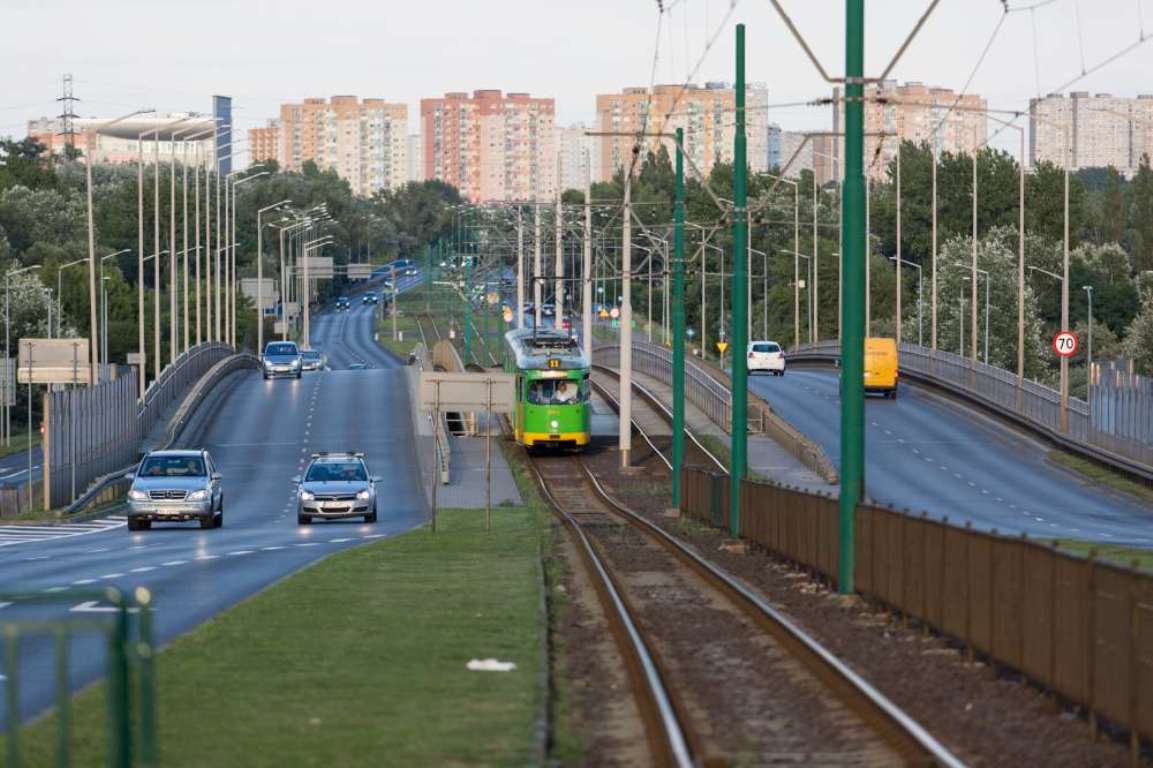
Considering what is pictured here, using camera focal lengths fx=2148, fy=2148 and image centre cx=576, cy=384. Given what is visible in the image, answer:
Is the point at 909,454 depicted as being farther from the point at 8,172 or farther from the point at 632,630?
the point at 8,172

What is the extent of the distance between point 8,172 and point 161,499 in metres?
150

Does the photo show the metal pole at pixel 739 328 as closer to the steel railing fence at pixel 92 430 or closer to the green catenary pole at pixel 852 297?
the green catenary pole at pixel 852 297

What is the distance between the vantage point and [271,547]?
39.8 m

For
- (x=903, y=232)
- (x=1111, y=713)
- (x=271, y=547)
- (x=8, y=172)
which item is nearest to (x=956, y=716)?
(x=1111, y=713)

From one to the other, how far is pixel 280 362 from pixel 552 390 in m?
39.0

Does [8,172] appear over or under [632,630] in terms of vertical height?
over

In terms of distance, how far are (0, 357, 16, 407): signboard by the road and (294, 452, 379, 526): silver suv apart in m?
45.5

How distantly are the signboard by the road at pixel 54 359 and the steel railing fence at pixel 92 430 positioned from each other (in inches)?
63.8

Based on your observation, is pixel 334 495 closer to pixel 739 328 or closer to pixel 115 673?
pixel 739 328

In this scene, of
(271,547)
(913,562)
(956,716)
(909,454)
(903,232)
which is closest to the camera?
(956,716)

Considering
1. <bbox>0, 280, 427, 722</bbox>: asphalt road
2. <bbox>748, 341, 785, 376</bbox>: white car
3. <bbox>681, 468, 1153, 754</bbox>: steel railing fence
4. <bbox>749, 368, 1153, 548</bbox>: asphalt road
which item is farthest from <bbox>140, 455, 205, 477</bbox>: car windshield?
<bbox>748, 341, 785, 376</bbox>: white car

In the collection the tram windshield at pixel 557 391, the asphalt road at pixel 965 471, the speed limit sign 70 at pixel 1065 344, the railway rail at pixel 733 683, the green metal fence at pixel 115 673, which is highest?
the speed limit sign 70 at pixel 1065 344

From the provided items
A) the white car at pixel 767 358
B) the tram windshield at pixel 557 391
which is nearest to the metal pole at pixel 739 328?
the tram windshield at pixel 557 391

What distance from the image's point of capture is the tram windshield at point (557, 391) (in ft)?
220
